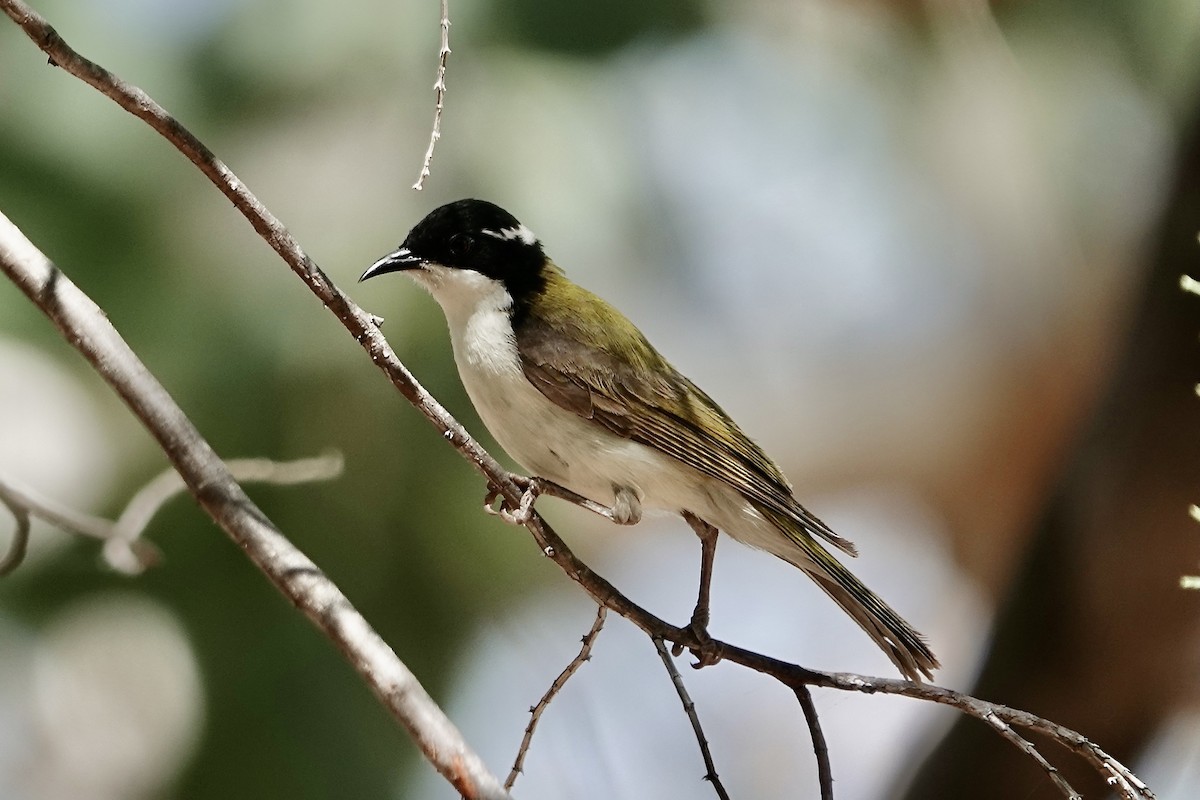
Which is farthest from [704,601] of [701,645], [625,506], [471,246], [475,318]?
[471,246]

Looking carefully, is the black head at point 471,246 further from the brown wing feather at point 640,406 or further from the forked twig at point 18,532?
the forked twig at point 18,532

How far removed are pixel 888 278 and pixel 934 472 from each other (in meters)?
0.74

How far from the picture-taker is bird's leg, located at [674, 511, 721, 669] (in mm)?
1754

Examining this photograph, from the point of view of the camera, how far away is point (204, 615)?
3.28 meters

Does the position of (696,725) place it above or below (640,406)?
below

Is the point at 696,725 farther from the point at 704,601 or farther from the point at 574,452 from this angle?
the point at 574,452

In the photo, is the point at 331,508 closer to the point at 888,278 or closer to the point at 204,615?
the point at 204,615

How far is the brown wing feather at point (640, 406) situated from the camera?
1998 millimetres

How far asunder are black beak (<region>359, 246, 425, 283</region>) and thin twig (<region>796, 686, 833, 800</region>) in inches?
41.8

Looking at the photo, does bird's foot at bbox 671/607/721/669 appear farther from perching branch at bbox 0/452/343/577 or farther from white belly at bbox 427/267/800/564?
perching branch at bbox 0/452/343/577

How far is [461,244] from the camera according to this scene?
85.6 inches

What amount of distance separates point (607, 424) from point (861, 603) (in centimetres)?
54

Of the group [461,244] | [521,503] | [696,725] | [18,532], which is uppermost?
[461,244]

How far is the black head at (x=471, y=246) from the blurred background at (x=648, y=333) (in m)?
0.93
